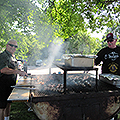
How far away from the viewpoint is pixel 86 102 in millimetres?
2582

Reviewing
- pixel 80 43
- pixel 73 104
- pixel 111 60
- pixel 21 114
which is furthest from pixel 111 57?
pixel 80 43

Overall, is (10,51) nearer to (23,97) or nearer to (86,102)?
(23,97)

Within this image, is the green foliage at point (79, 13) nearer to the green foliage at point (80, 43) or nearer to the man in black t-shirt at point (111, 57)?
the man in black t-shirt at point (111, 57)

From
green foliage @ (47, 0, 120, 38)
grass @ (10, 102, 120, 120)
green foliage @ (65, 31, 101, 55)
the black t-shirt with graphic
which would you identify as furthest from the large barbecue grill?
green foliage @ (65, 31, 101, 55)

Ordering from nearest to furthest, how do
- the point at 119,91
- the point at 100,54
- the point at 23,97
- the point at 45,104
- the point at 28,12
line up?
the point at 23,97, the point at 45,104, the point at 119,91, the point at 100,54, the point at 28,12

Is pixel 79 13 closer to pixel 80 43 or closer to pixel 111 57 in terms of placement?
pixel 111 57

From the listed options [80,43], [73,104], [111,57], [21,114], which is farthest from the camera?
[80,43]

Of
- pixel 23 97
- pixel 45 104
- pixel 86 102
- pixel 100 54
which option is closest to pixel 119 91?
pixel 86 102

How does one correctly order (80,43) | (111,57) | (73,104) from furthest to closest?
1. (80,43)
2. (111,57)
3. (73,104)

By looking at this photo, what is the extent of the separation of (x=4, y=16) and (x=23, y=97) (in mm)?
3176

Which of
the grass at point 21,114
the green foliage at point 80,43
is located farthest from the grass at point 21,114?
the green foliage at point 80,43

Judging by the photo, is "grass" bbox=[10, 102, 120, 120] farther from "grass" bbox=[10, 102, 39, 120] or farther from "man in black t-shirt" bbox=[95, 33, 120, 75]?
"man in black t-shirt" bbox=[95, 33, 120, 75]

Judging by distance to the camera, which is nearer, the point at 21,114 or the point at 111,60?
the point at 111,60

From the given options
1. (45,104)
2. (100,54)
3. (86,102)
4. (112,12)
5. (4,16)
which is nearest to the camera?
(45,104)
